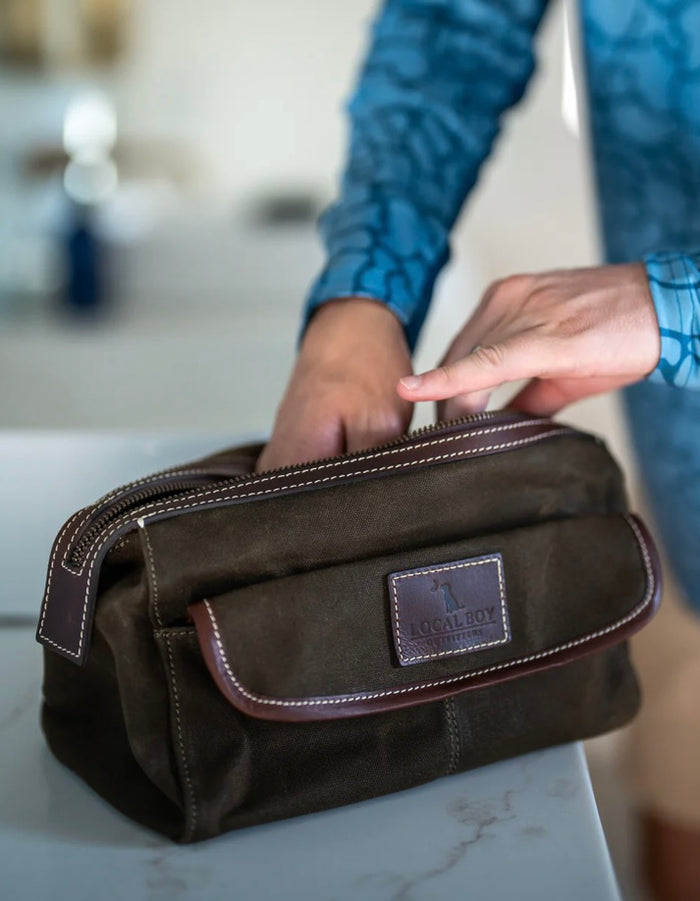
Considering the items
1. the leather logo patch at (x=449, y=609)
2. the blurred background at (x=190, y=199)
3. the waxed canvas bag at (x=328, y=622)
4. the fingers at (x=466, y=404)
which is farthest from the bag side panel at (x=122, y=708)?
the blurred background at (x=190, y=199)

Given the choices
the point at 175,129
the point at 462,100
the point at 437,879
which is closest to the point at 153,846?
the point at 437,879

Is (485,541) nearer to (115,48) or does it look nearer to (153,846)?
(153,846)

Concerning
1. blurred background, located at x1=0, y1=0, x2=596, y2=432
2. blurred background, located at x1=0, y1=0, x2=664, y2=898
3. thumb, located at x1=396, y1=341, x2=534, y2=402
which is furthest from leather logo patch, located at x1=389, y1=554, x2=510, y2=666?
blurred background, located at x1=0, y1=0, x2=596, y2=432

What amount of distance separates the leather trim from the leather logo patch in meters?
0.02

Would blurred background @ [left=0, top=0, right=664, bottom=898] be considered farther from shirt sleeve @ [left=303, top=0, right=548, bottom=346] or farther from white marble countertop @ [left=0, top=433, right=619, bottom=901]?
white marble countertop @ [left=0, top=433, right=619, bottom=901]

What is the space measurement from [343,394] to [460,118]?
30cm

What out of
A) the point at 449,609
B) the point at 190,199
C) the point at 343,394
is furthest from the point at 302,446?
the point at 190,199

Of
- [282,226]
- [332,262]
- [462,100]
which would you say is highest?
[462,100]

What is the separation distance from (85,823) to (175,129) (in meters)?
1.87

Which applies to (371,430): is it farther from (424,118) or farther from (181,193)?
(181,193)

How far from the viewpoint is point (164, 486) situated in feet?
1.76

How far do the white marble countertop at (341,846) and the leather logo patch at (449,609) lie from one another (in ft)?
0.26

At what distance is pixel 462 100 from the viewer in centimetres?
81

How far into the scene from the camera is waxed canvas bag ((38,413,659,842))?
48 cm
